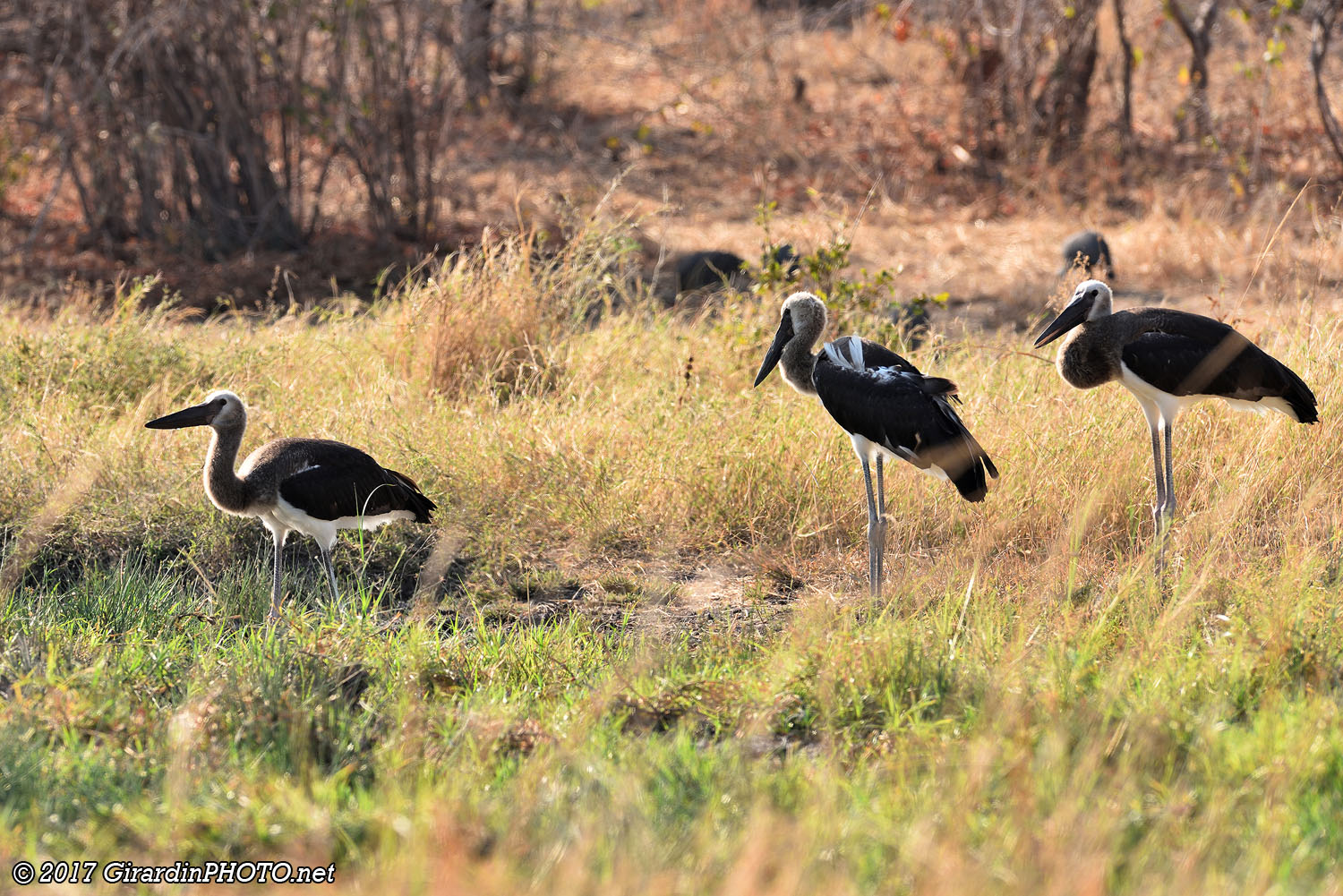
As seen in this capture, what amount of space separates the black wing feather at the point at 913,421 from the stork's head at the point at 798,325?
1.11 feet

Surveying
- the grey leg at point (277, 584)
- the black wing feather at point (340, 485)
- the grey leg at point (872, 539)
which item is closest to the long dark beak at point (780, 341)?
the grey leg at point (872, 539)

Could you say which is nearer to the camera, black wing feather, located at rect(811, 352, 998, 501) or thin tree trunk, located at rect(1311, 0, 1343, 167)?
black wing feather, located at rect(811, 352, 998, 501)

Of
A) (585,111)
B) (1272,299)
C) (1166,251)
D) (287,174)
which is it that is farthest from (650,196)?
(1272,299)

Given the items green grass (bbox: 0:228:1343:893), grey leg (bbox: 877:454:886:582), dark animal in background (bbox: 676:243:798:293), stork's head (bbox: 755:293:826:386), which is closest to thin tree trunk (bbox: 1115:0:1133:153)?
dark animal in background (bbox: 676:243:798:293)

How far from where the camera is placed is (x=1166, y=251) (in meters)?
9.41

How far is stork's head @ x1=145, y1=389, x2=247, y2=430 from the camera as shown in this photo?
462 centimetres

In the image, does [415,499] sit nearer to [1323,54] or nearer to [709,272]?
[709,272]

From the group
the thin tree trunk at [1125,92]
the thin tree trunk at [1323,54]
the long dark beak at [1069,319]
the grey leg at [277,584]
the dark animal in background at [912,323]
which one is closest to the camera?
the grey leg at [277,584]

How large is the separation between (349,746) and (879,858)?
136 cm

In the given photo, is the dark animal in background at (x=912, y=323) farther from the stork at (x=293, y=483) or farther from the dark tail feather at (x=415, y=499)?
the stork at (x=293, y=483)

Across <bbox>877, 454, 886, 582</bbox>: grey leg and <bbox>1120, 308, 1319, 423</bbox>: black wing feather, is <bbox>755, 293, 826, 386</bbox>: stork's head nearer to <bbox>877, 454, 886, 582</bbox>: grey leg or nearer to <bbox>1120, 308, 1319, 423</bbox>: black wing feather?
<bbox>877, 454, 886, 582</bbox>: grey leg

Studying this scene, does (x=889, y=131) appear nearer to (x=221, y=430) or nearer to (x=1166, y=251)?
(x=1166, y=251)

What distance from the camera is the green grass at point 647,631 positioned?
2801mm

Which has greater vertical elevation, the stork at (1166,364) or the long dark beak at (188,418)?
the stork at (1166,364)
